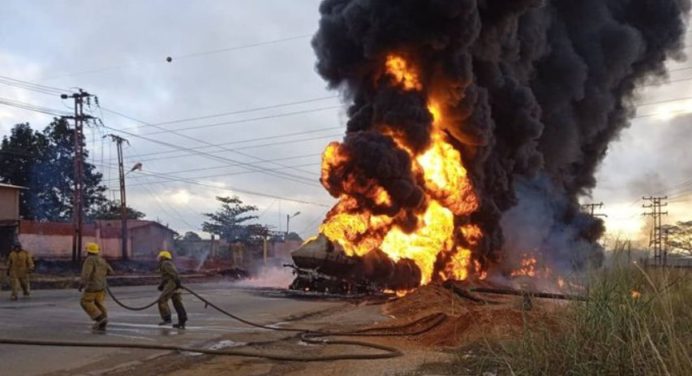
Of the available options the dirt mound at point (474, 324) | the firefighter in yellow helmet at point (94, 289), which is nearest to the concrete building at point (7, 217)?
the firefighter in yellow helmet at point (94, 289)

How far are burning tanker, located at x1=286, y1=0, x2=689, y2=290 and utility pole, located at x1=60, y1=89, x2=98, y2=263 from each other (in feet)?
66.1

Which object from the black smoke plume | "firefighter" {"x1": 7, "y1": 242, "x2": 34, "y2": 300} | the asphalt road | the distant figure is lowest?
the distant figure

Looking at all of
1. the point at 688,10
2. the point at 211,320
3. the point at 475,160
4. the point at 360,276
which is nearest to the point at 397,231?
the point at 360,276

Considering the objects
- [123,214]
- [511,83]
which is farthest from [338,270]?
[123,214]

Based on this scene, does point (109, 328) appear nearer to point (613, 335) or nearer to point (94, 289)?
point (94, 289)

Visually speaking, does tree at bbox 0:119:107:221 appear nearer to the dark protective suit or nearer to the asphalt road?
the asphalt road

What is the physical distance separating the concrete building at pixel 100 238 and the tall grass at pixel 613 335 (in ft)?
139

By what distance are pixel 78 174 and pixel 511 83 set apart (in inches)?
1064

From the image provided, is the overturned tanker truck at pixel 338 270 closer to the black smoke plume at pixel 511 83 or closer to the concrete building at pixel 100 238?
the black smoke plume at pixel 511 83

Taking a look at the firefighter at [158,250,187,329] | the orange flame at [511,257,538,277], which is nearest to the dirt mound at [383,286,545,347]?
the firefighter at [158,250,187,329]

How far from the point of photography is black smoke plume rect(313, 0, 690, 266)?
27984 millimetres

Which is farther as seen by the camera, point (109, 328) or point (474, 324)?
point (109, 328)

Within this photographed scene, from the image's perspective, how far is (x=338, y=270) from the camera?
2558 cm

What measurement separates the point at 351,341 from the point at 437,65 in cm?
1893
